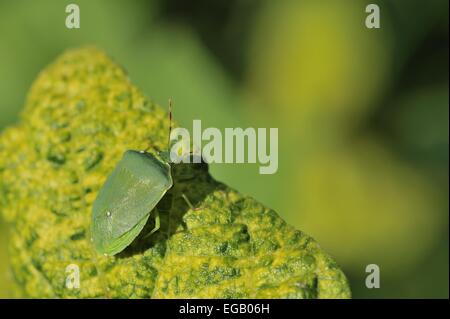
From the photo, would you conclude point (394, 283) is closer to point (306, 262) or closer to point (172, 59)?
point (172, 59)

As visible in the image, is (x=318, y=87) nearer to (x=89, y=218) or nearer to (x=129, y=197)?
(x=129, y=197)

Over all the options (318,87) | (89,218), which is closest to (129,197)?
(89,218)

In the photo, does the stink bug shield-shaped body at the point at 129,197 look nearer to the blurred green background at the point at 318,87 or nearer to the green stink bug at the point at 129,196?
the green stink bug at the point at 129,196

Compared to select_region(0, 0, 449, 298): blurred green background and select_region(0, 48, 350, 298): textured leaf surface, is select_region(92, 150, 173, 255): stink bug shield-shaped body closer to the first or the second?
select_region(0, 48, 350, 298): textured leaf surface

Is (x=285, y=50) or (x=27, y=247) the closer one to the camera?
(x=27, y=247)
